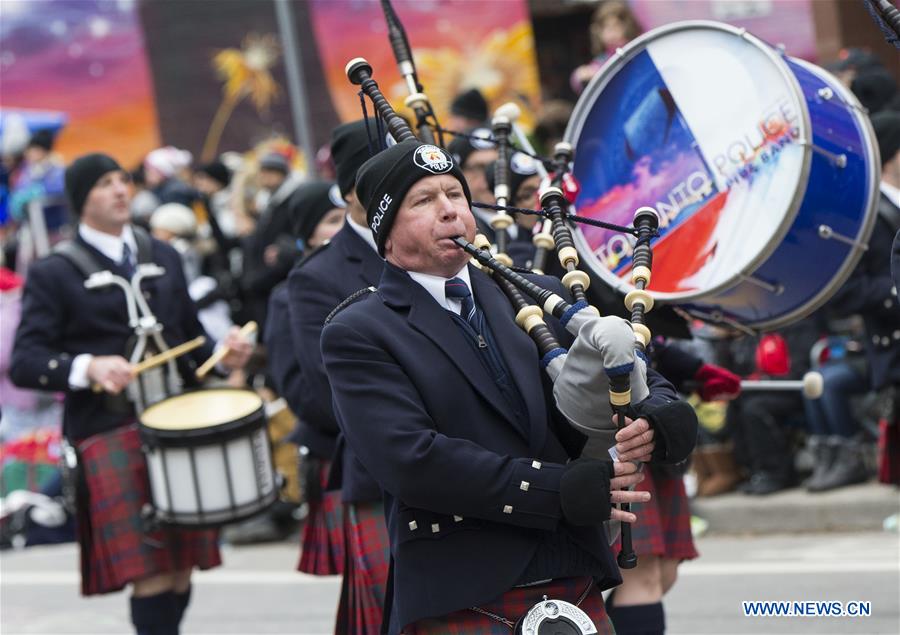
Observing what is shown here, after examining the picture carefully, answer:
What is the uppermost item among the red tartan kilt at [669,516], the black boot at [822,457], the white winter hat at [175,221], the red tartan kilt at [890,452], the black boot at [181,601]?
the white winter hat at [175,221]

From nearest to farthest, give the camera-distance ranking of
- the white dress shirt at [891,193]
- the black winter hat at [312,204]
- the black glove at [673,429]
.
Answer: the black glove at [673,429] < the black winter hat at [312,204] < the white dress shirt at [891,193]

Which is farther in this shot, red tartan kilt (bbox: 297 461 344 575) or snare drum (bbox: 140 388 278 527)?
snare drum (bbox: 140 388 278 527)

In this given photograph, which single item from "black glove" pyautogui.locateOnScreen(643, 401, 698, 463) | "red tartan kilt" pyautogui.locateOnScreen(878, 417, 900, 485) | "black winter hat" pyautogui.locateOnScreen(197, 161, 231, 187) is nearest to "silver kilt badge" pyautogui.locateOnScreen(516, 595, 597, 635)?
"black glove" pyautogui.locateOnScreen(643, 401, 698, 463)

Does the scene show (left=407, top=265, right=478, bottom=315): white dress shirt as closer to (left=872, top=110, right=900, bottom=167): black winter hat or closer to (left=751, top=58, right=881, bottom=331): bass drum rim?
(left=751, top=58, right=881, bottom=331): bass drum rim

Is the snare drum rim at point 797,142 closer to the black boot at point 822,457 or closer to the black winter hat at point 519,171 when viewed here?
the black winter hat at point 519,171

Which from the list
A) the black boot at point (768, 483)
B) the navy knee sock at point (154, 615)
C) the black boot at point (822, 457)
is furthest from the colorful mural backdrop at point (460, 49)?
the navy knee sock at point (154, 615)

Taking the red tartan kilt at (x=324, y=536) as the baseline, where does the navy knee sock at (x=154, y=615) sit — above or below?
below

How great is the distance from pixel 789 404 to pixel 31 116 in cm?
787

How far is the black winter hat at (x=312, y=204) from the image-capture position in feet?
18.0

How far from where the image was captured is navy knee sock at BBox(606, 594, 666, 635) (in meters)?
4.68

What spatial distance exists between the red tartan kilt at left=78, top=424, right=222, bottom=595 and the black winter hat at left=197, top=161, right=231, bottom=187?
6174mm

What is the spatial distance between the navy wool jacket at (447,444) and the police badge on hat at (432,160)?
0.79 ft

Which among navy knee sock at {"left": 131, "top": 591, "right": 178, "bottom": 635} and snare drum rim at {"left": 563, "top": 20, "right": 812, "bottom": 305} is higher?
snare drum rim at {"left": 563, "top": 20, "right": 812, "bottom": 305}

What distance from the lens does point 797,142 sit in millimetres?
4066
